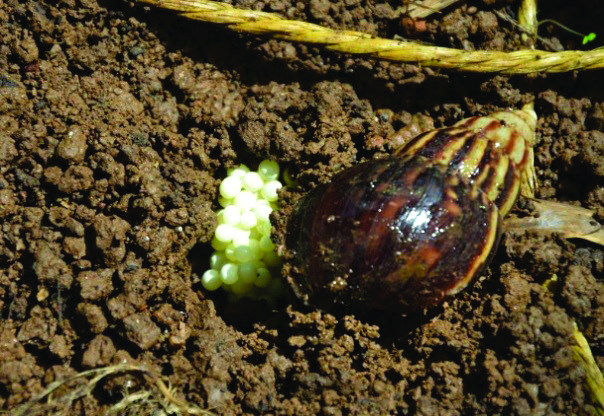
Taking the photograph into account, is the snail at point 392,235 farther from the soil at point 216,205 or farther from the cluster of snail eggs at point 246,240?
the cluster of snail eggs at point 246,240

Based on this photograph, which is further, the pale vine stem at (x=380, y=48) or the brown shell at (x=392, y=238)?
the pale vine stem at (x=380, y=48)

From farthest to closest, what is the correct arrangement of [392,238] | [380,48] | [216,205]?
[216,205], [380,48], [392,238]

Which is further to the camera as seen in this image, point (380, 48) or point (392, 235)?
point (380, 48)

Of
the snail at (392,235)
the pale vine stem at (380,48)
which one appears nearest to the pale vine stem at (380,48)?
the pale vine stem at (380,48)

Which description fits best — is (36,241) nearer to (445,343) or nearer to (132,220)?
(132,220)

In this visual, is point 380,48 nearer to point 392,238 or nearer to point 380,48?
point 380,48

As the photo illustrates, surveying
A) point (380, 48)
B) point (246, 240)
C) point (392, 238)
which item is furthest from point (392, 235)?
point (380, 48)
